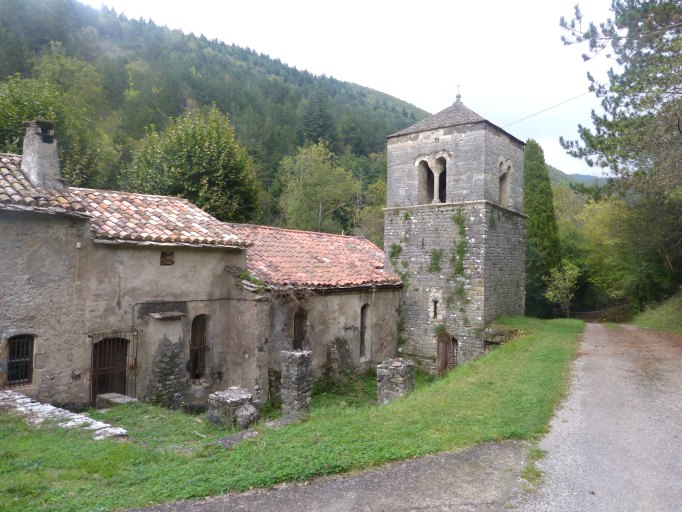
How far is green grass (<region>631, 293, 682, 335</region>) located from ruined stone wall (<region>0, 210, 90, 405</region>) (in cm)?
2236

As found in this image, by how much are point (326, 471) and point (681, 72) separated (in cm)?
1323

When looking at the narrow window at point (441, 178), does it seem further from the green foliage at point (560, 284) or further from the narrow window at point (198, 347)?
the green foliage at point (560, 284)

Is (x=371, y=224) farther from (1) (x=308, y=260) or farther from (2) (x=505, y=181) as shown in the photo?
(1) (x=308, y=260)

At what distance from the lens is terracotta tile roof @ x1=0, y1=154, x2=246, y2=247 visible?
35.0 feet

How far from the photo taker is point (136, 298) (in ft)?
39.8

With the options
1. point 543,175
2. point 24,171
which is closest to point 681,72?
point 24,171

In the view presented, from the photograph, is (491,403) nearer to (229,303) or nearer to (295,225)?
(229,303)

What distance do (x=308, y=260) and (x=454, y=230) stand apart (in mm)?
5809

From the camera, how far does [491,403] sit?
9219 millimetres

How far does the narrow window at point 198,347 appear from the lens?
13.5 meters

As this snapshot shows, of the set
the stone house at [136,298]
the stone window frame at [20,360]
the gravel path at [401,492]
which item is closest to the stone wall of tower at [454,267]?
the stone house at [136,298]

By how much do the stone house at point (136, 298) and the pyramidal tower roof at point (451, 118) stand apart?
7.52 meters

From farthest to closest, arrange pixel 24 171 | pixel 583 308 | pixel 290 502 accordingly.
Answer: pixel 583 308, pixel 24 171, pixel 290 502

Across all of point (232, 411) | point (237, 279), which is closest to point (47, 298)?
point (237, 279)
